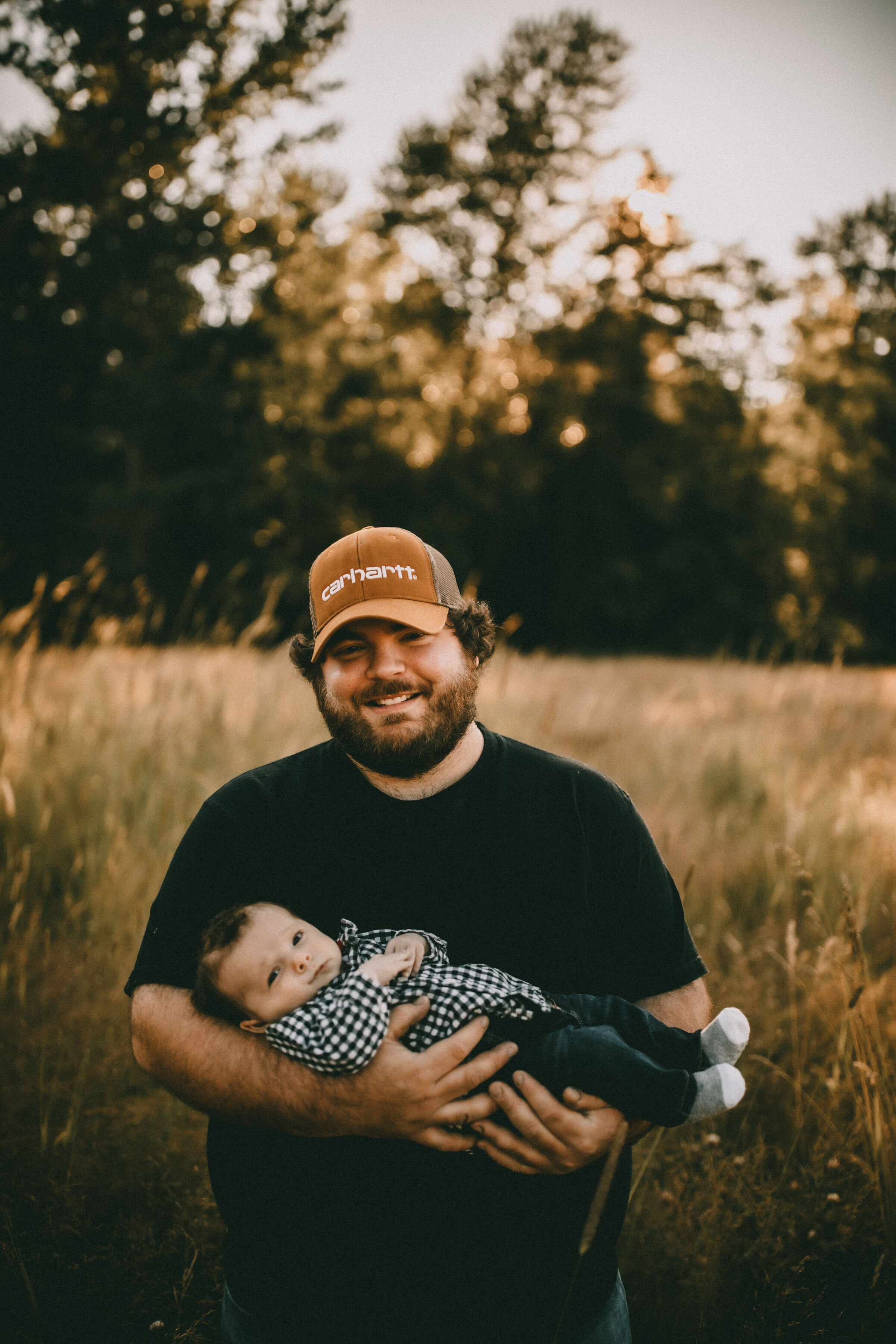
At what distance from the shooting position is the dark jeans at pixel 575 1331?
149cm

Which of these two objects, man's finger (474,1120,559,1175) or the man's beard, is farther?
the man's beard

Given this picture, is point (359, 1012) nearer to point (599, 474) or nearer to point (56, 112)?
point (56, 112)

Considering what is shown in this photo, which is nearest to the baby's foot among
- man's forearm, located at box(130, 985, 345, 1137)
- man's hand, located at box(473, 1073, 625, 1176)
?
man's hand, located at box(473, 1073, 625, 1176)

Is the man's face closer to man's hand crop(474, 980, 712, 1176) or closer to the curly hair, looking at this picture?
the curly hair

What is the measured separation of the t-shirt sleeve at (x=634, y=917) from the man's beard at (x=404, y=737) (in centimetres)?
38

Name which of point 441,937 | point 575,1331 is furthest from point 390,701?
point 575,1331

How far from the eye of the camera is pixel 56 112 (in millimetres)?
8586

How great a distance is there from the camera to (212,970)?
63.6 inches

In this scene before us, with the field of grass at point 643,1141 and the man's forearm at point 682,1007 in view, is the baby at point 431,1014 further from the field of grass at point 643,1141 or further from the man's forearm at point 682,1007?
the field of grass at point 643,1141

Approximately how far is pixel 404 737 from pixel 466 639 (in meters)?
0.42

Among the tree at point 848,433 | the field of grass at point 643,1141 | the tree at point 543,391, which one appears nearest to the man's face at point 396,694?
the field of grass at point 643,1141

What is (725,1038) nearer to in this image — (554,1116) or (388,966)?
(554,1116)

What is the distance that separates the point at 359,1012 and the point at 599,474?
21624 mm

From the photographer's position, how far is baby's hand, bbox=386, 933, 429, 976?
1630 mm
